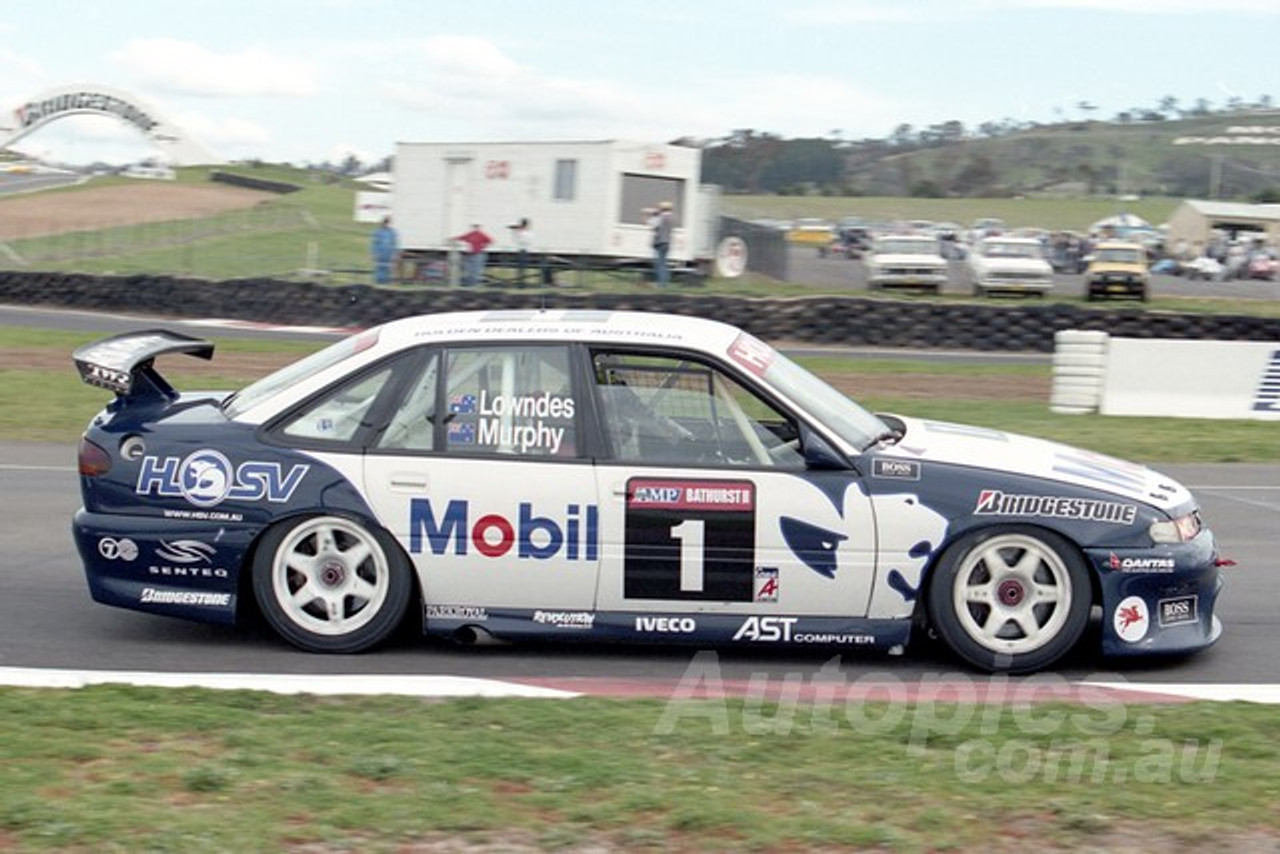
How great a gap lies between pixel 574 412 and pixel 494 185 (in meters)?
28.7

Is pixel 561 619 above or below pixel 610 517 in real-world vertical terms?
below

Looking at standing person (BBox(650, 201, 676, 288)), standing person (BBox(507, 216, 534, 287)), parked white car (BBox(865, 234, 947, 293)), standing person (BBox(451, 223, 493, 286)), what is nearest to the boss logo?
standing person (BBox(650, 201, 676, 288))

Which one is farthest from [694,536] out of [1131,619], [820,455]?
[1131,619]

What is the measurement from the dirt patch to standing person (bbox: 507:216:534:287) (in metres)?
21.9

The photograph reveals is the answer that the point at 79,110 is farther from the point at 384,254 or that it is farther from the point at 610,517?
the point at 610,517

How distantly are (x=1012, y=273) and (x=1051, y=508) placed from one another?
31.9 meters

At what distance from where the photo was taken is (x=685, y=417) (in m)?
6.82

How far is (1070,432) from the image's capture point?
15.8 m

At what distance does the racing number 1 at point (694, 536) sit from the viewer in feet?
21.9

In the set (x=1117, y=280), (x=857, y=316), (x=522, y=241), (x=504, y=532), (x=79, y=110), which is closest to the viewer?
(x=504, y=532)

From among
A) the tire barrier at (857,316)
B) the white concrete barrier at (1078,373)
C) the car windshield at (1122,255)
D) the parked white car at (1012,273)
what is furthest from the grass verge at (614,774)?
the car windshield at (1122,255)

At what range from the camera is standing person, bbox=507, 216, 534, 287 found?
113ft

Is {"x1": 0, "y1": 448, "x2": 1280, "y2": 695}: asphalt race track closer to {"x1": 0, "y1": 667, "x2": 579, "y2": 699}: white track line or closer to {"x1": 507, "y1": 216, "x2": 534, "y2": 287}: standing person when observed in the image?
{"x1": 0, "y1": 667, "x2": 579, "y2": 699}: white track line

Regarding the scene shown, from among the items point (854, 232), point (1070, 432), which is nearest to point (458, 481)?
point (1070, 432)
